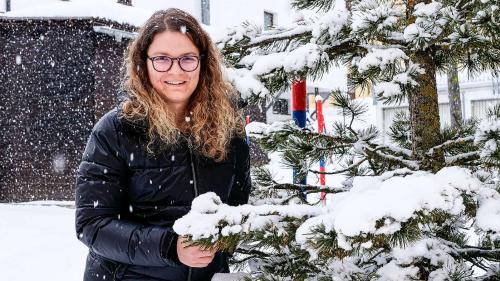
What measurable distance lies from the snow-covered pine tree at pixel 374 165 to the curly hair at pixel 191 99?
0.13 m

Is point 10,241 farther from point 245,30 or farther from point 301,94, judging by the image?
point 245,30

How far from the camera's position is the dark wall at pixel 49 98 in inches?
406

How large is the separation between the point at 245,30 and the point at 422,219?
1341 millimetres

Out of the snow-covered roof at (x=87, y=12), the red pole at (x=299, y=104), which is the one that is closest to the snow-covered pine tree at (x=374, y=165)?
the red pole at (x=299, y=104)

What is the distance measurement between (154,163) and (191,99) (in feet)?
1.25

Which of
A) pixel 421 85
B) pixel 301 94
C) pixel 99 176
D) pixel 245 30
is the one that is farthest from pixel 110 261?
pixel 301 94

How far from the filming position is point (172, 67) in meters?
Result: 2.02

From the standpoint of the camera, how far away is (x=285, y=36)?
2348 millimetres

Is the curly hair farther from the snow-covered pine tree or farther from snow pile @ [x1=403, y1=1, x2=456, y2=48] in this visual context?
snow pile @ [x1=403, y1=1, x2=456, y2=48]

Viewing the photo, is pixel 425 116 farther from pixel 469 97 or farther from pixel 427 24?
pixel 469 97

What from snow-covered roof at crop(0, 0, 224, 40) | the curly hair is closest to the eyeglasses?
the curly hair

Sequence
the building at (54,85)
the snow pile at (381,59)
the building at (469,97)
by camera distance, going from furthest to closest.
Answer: the building at (469,97) < the building at (54,85) < the snow pile at (381,59)

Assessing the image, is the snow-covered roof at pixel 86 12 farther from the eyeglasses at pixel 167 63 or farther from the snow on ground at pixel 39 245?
the eyeglasses at pixel 167 63

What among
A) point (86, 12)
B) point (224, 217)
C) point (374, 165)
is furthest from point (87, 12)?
point (224, 217)
